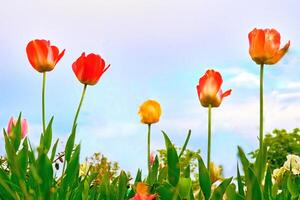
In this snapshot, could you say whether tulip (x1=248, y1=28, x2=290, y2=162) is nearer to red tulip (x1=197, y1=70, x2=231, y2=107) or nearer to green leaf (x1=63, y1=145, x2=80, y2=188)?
red tulip (x1=197, y1=70, x2=231, y2=107)

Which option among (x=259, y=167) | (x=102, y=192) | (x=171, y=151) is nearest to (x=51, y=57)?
(x=102, y=192)

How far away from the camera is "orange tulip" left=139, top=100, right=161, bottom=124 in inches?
116

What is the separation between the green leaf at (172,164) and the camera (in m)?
2.16

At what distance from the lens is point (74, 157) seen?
235 centimetres

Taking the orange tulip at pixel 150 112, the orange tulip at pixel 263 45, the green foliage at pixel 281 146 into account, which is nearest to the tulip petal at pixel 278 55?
the orange tulip at pixel 263 45

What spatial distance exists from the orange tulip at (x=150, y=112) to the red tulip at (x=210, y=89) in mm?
434

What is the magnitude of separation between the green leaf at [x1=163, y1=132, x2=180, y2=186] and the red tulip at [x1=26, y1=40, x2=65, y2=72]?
0.83 meters

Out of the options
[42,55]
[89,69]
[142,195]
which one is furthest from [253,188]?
[42,55]

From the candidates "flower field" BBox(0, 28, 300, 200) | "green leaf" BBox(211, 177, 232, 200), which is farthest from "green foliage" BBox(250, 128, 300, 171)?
"green leaf" BBox(211, 177, 232, 200)

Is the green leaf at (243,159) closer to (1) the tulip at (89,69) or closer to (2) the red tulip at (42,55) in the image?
(1) the tulip at (89,69)

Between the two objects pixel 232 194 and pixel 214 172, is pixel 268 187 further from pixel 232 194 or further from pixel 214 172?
pixel 214 172

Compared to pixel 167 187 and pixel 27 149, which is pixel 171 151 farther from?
pixel 27 149

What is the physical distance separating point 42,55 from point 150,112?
1.84ft

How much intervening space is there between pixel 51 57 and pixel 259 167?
1.07 meters
